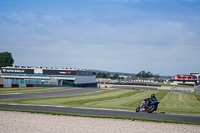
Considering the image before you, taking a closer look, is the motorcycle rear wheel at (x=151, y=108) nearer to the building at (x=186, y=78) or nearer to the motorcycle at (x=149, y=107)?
the motorcycle at (x=149, y=107)

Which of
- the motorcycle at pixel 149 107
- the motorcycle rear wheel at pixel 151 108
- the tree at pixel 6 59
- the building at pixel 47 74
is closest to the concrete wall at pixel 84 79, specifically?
the building at pixel 47 74

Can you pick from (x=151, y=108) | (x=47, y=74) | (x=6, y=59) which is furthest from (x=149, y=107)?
(x=6, y=59)

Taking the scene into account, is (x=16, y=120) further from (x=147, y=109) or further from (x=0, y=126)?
(x=147, y=109)

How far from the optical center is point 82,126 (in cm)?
1659

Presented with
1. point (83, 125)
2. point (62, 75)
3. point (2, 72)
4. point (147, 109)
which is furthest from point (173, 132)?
point (2, 72)

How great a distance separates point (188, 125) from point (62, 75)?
87.7 m

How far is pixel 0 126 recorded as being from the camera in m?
16.0

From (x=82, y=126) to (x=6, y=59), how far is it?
17491 cm

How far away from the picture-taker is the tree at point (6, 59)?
174900mm

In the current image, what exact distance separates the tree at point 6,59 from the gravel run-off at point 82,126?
167754mm

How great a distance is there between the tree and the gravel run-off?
167754 mm

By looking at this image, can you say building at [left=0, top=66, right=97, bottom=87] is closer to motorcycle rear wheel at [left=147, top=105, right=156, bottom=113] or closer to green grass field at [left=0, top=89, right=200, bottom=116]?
green grass field at [left=0, top=89, right=200, bottom=116]

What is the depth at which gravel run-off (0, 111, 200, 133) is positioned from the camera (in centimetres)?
1535

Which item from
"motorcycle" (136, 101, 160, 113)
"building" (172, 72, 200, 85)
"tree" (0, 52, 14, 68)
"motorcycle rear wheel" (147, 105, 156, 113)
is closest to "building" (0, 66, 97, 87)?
"tree" (0, 52, 14, 68)
